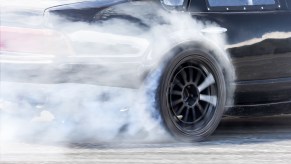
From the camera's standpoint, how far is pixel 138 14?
8.73 m

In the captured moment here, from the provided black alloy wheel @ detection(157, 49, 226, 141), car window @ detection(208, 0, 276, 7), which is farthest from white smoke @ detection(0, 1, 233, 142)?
car window @ detection(208, 0, 276, 7)

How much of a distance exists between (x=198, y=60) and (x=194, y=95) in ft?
1.04

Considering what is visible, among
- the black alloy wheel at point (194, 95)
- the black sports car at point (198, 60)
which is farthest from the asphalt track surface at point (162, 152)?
→ the black sports car at point (198, 60)

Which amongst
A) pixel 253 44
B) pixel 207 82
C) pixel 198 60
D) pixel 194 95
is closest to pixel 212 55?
pixel 198 60

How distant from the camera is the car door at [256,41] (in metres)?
9.26

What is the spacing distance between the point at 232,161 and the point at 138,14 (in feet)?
5.17

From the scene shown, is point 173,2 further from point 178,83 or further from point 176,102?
point 176,102

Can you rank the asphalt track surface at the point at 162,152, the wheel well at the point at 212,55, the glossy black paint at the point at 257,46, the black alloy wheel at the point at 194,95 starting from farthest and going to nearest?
the glossy black paint at the point at 257,46, the black alloy wheel at the point at 194,95, the wheel well at the point at 212,55, the asphalt track surface at the point at 162,152

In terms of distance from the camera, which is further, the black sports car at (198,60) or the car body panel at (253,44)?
the car body panel at (253,44)

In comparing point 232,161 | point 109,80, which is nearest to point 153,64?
point 109,80

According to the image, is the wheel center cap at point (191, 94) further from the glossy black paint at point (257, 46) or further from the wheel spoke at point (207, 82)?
the glossy black paint at point (257, 46)

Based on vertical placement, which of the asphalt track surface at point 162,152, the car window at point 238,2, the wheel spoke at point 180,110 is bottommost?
the asphalt track surface at point 162,152

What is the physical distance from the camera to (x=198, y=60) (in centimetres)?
908

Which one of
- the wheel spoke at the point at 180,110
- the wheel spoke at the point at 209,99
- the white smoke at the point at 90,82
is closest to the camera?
the white smoke at the point at 90,82
